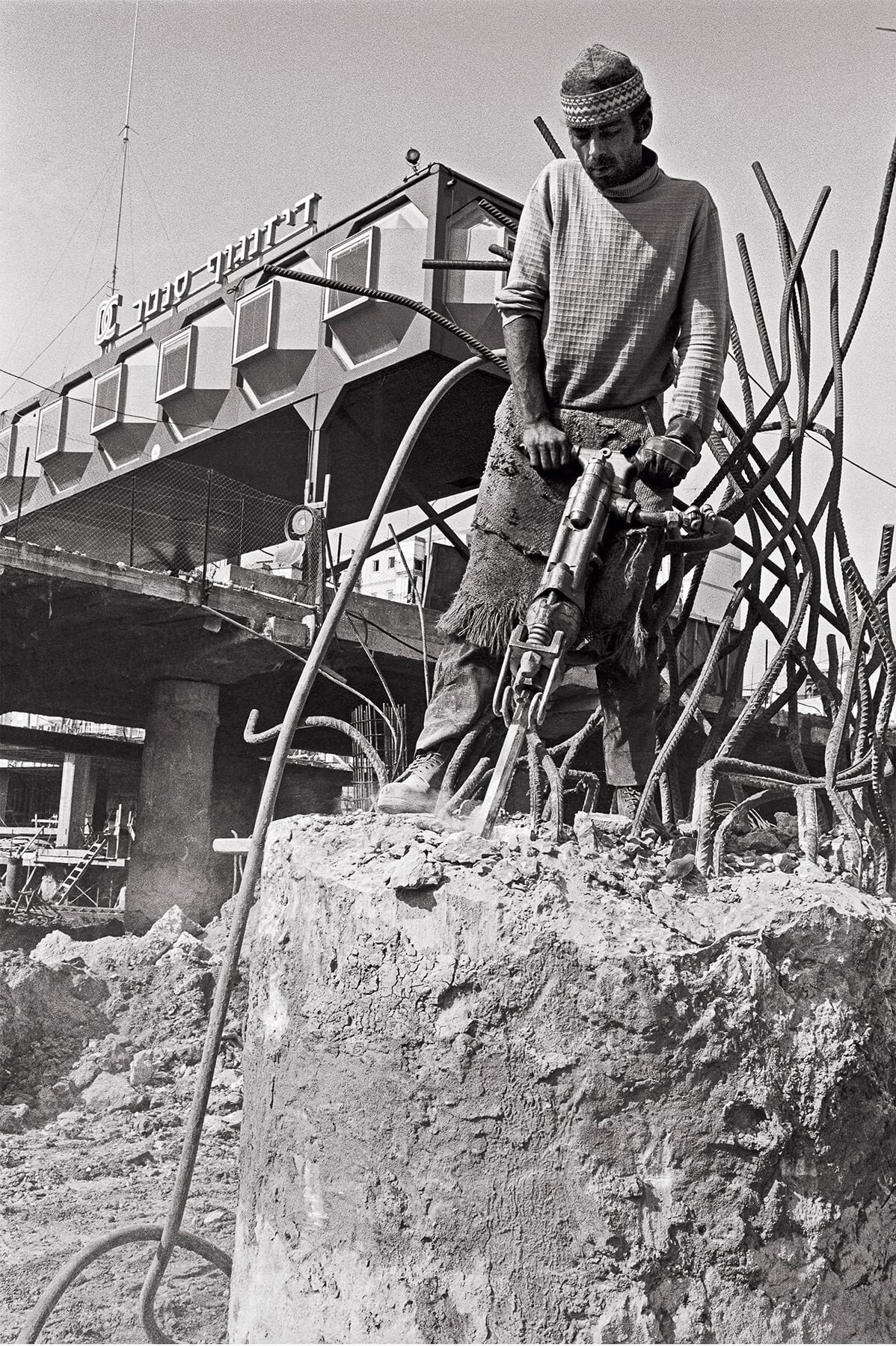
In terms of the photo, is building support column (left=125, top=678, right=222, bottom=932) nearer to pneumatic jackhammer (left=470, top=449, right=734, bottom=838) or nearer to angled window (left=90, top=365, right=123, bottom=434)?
angled window (left=90, top=365, right=123, bottom=434)

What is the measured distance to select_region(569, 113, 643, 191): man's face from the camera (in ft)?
8.14

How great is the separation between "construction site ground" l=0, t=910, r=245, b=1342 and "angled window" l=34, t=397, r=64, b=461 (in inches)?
500

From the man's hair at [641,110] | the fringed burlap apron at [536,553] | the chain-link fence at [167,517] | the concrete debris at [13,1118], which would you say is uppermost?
the chain-link fence at [167,517]

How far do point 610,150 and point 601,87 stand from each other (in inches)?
5.3

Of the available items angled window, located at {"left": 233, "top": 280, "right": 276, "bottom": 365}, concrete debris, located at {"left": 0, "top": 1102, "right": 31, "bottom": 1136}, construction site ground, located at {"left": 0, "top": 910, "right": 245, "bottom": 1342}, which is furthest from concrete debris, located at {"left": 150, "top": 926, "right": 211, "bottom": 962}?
angled window, located at {"left": 233, "top": 280, "right": 276, "bottom": 365}

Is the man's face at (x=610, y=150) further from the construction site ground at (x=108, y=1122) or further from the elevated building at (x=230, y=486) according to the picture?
the elevated building at (x=230, y=486)

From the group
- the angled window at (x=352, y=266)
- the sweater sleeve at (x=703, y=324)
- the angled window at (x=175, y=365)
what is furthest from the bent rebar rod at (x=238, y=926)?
the angled window at (x=175, y=365)

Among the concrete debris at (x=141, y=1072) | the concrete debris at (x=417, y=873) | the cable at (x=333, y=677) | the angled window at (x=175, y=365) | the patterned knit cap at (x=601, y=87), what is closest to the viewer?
the concrete debris at (x=417, y=873)

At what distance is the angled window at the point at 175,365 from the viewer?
15.5 meters

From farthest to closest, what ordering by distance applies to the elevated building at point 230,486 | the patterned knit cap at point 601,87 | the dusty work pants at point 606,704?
the elevated building at point 230,486 → the dusty work pants at point 606,704 → the patterned knit cap at point 601,87

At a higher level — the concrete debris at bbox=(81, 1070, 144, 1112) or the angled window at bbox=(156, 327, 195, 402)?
the angled window at bbox=(156, 327, 195, 402)

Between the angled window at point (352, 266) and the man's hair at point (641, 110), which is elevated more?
the angled window at point (352, 266)

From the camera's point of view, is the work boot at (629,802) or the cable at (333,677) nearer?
the work boot at (629,802)

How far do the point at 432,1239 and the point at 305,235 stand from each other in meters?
14.7
